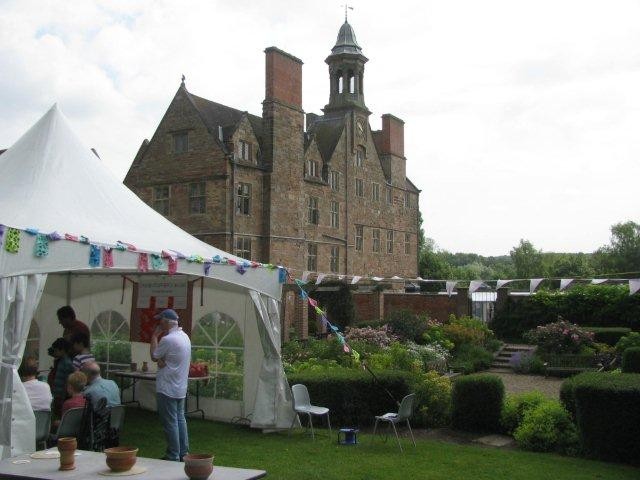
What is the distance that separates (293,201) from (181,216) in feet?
17.0

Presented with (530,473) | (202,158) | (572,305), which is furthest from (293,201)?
(530,473)

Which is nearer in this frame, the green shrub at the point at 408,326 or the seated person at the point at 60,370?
the seated person at the point at 60,370

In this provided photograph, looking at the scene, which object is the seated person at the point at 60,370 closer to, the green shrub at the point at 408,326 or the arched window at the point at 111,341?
the arched window at the point at 111,341

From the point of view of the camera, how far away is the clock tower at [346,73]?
38.2 metres

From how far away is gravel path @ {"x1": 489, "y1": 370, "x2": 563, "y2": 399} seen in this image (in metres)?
16.4

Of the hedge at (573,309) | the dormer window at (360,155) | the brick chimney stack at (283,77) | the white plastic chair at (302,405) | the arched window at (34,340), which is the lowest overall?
the white plastic chair at (302,405)

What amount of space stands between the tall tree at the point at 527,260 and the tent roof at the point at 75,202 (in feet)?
218

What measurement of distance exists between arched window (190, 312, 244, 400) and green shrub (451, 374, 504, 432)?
367 cm

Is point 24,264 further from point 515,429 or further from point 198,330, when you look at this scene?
point 515,429

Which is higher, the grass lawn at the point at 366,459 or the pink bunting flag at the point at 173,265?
the pink bunting flag at the point at 173,265

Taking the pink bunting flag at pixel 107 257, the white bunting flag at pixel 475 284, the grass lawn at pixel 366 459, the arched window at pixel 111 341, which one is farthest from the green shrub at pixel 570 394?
the white bunting flag at pixel 475 284

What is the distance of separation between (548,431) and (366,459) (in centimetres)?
299

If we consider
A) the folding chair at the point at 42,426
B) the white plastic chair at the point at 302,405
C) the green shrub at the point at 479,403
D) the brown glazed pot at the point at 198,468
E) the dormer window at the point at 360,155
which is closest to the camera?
the brown glazed pot at the point at 198,468

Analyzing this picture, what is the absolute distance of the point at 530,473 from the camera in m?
8.15
